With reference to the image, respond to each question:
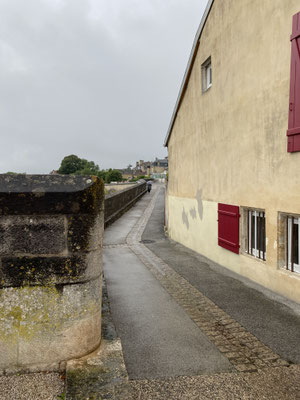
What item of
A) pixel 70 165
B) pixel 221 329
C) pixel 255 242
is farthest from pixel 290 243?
pixel 70 165

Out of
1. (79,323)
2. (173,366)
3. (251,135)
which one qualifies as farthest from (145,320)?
(251,135)

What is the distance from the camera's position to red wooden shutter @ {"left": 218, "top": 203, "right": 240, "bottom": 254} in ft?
25.8

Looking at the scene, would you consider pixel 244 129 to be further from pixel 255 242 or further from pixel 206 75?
pixel 206 75

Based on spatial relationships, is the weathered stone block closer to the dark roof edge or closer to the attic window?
the attic window

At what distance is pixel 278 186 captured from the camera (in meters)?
6.26

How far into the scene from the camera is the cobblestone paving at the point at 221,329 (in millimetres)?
3734

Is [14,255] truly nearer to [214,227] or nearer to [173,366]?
[173,366]

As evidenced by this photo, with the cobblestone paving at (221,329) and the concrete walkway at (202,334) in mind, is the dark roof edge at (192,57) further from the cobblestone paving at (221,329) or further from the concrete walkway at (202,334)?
the cobblestone paving at (221,329)

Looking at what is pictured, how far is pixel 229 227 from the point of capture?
8.24m

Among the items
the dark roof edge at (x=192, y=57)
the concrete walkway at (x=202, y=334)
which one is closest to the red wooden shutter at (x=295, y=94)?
the concrete walkway at (x=202, y=334)

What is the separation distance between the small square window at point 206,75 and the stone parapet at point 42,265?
785 centimetres

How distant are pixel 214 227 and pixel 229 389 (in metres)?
6.49

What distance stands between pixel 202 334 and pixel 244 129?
484 cm

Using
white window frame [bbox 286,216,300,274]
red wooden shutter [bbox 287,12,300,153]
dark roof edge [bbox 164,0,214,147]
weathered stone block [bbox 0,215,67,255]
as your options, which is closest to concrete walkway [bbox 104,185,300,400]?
white window frame [bbox 286,216,300,274]
